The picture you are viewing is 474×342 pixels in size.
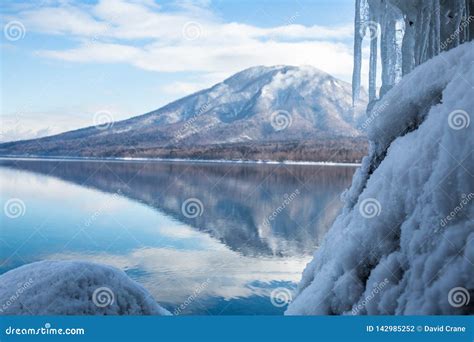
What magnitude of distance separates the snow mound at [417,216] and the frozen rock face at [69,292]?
105 centimetres

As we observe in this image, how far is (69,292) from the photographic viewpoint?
2621 millimetres

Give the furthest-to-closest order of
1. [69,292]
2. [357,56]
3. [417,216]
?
1. [357,56]
2. [69,292]
3. [417,216]

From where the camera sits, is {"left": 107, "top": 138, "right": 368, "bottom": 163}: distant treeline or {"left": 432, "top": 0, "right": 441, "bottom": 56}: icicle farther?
{"left": 107, "top": 138, "right": 368, "bottom": 163}: distant treeline

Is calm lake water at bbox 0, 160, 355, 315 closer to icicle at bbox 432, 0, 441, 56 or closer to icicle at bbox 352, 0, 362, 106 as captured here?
icicle at bbox 352, 0, 362, 106

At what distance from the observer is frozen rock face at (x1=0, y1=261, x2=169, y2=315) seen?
2.59m

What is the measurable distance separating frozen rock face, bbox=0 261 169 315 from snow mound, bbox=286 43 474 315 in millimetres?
1045

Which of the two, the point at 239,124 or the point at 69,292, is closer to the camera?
the point at 69,292

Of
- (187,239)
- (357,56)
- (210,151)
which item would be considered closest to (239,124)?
(210,151)

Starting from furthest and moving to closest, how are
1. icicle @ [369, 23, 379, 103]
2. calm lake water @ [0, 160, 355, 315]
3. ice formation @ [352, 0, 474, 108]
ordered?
1. calm lake water @ [0, 160, 355, 315]
2. icicle @ [369, 23, 379, 103]
3. ice formation @ [352, 0, 474, 108]

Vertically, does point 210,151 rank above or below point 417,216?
below

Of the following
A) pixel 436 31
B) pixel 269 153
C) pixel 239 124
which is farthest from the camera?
pixel 239 124

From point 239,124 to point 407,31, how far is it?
421ft

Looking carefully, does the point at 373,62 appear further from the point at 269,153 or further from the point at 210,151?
the point at 210,151

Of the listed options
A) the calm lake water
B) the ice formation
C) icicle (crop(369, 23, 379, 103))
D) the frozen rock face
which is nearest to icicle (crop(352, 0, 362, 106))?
the ice formation
